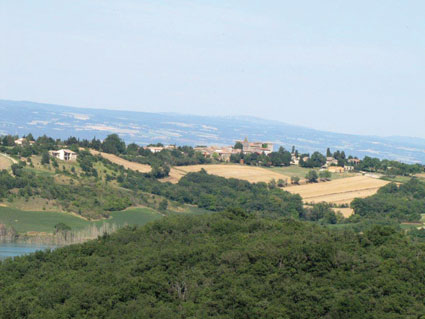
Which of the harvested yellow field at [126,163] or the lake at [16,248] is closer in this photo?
the lake at [16,248]

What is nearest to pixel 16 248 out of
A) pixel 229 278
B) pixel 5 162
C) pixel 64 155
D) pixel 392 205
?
pixel 5 162

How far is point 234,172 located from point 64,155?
28.5 metres

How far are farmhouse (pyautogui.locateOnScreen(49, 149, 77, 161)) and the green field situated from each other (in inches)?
968

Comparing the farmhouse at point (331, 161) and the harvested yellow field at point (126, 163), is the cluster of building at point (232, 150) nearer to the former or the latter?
the farmhouse at point (331, 161)

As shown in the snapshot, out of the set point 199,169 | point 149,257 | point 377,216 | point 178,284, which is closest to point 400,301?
point 178,284

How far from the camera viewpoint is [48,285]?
144ft

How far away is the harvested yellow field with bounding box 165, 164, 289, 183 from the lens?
137 meters

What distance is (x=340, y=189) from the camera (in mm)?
127062

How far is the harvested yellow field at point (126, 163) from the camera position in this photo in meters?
134

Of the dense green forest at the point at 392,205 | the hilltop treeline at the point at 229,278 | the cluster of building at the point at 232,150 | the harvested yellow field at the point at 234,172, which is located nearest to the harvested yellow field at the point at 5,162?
the harvested yellow field at the point at 234,172

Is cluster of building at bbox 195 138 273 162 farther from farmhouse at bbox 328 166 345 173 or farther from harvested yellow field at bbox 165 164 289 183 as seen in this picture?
farmhouse at bbox 328 166 345 173

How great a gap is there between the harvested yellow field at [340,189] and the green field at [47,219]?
1051 inches

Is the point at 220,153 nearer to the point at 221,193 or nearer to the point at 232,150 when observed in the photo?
the point at 232,150

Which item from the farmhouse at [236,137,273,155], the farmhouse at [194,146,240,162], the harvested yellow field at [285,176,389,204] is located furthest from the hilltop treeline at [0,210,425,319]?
the farmhouse at [236,137,273,155]
